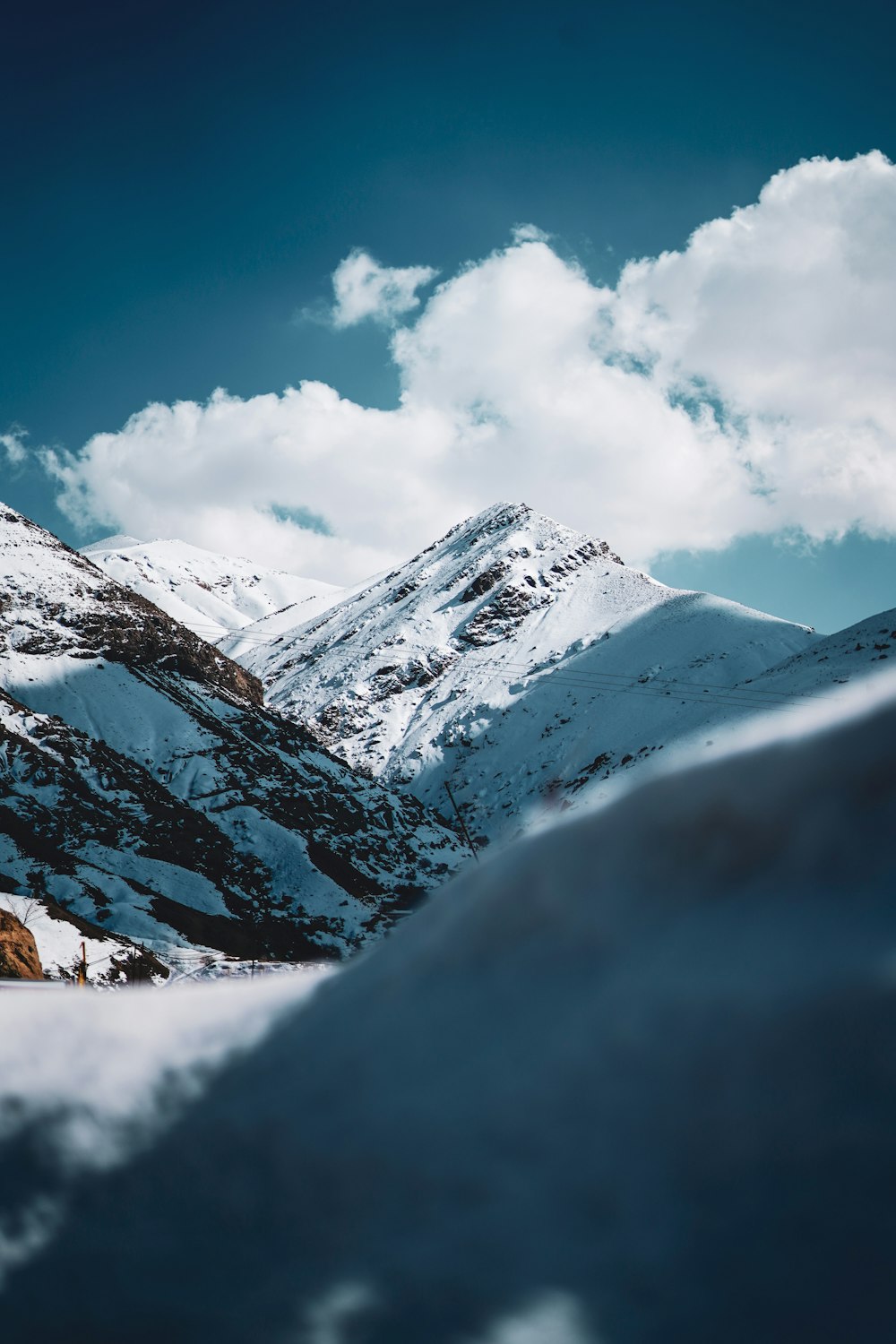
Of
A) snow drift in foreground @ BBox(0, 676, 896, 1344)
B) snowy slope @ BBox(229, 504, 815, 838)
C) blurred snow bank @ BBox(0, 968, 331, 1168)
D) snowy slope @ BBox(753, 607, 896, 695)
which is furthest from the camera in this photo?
snowy slope @ BBox(229, 504, 815, 838)

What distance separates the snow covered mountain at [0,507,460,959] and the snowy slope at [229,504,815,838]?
25.1m

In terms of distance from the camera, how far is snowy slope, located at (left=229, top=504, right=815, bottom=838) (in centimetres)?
11988

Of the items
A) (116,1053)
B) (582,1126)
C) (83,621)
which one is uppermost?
(83,621)

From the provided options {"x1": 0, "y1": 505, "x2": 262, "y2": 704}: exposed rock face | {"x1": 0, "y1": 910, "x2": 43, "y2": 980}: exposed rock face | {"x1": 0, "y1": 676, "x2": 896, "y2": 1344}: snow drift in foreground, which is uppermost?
{"x1": 0, "y1": 505, "x2": 262, "y2": 704}: exposed rock face

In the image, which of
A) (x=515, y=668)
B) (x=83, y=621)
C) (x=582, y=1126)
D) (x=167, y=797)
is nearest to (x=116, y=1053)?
(x=582, y=1126)

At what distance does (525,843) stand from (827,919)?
0.46 meters

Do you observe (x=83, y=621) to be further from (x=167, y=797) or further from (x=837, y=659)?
(x=837, y=659)

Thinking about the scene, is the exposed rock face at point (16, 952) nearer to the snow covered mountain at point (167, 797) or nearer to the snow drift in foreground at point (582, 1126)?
the snow covered mountain at point (167, 797)

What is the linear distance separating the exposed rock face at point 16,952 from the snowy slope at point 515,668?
7350cm

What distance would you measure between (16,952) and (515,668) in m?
134

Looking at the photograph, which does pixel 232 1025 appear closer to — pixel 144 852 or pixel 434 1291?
pixel 434 1291

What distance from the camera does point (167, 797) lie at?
2864 inches

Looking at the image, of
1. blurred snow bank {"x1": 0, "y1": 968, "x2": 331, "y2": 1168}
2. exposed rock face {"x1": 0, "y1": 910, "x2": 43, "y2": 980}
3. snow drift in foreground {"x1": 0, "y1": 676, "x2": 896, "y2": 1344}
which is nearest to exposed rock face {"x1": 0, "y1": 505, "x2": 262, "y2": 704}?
exposed rock face {"x1": 0, "y1": 910, "x2": 43, "y2": 980}

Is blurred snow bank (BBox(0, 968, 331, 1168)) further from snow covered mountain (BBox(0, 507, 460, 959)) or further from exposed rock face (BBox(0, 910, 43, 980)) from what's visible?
snow covered mountain (BBox(0, 507, 460, 959))
